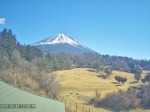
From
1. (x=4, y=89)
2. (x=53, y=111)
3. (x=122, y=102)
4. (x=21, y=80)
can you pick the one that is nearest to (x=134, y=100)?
(x=122, y=102)

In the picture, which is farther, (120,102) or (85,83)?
(85,83)

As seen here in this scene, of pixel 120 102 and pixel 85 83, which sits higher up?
pixel 85 83

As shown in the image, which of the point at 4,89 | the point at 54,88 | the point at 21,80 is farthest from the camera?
the point at 54,88

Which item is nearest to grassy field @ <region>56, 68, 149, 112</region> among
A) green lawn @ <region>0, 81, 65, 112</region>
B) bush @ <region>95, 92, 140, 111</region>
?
bush @ <region>95, 92, 140, 111</region>

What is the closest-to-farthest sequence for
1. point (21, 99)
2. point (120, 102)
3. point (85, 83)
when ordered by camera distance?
point (21, 99), point (120, 102), point (85, 83)

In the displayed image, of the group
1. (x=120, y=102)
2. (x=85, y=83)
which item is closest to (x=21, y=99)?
(x=120, y=102)

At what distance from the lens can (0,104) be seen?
27.5 metres

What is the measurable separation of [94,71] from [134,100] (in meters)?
75.7

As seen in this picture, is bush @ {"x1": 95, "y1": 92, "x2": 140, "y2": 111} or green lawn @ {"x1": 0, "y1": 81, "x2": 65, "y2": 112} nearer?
green lawn @ {"x1": 0, "y1": 81, "x2": 65, "y2": 112}

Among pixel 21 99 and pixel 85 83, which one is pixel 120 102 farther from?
pixel 21 99

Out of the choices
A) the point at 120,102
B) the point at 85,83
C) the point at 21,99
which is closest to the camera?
the point at 21,99

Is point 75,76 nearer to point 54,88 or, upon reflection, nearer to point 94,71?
point 94,71

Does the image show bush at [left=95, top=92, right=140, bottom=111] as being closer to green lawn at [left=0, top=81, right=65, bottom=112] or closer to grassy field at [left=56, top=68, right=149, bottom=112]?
grassy field at [left=56, top=68, right=149, bottom=112]

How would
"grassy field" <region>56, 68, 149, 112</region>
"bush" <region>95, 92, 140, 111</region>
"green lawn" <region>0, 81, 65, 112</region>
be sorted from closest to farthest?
"green lawn" <region>0, 81, 65, 112</region>
"bush" <region>95, 92, 140, 111</region>
"grassy field" <region>56, 68, 149, 112</region>
